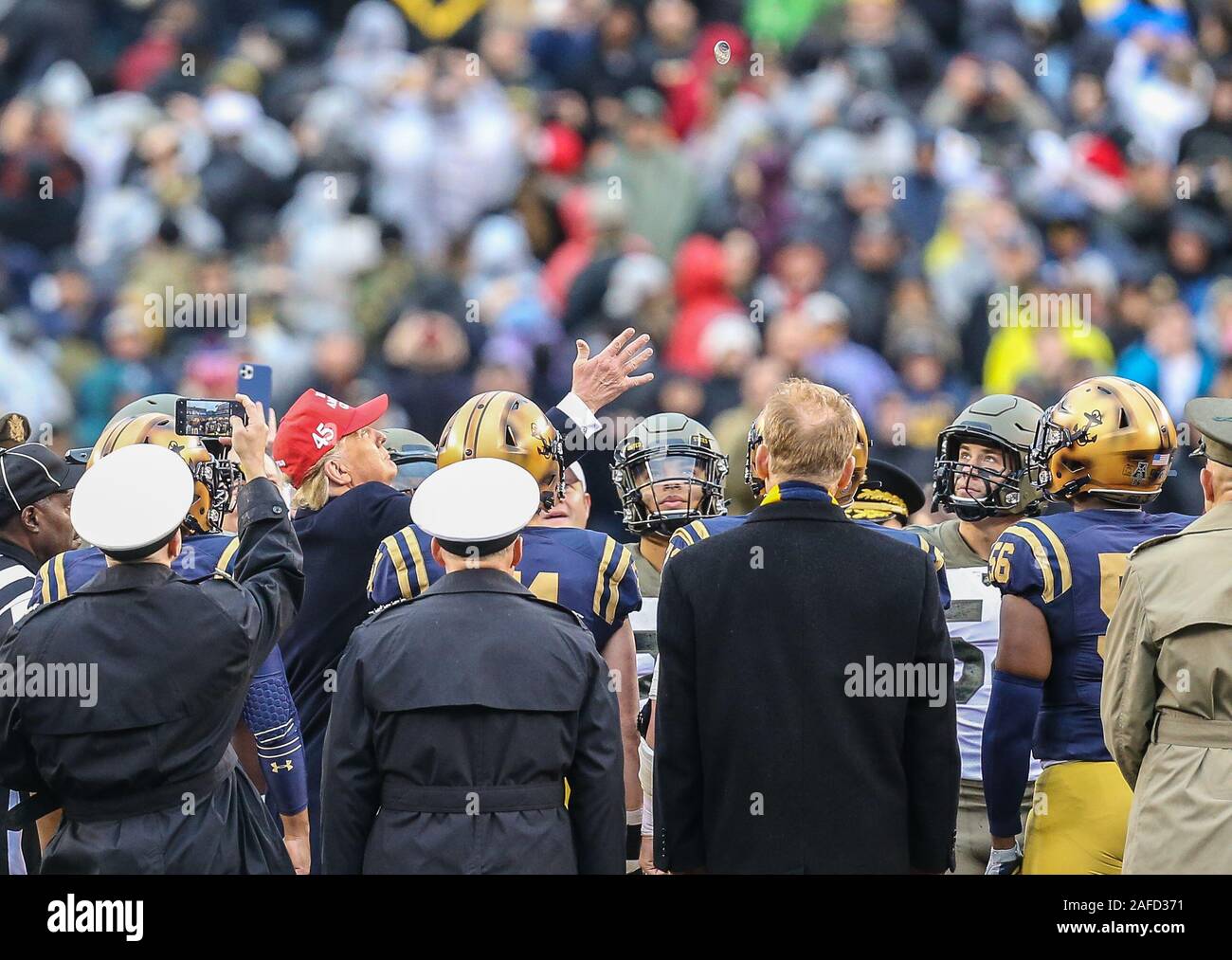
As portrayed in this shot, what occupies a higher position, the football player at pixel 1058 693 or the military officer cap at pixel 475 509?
the military officer cap at pixel 475 509

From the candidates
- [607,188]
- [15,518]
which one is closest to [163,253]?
[607,188]

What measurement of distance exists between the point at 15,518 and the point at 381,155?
7004 mm

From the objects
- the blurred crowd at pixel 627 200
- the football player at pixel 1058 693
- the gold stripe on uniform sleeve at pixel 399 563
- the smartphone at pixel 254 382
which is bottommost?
the football player at pixel 1058 693

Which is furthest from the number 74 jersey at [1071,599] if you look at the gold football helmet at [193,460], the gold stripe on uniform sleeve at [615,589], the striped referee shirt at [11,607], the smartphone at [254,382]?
the striped referee shirt at [11,607]

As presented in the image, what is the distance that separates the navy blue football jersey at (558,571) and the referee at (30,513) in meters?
1.18

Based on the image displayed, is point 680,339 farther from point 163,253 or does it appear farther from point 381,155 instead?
point 163,253

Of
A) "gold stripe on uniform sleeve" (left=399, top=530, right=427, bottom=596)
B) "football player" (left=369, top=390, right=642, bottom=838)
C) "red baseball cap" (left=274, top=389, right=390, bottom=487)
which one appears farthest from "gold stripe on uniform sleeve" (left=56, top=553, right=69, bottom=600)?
"red baseball cap" (left=274, top=389, right=390, bottom=487)

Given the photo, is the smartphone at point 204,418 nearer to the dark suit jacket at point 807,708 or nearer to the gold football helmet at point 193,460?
the gold football helmet at point 193,460

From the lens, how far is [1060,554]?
4816mm

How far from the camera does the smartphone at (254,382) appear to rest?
474 centimetres

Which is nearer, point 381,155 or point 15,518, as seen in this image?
point 15,518

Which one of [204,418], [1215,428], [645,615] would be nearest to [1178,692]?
[1215,428]

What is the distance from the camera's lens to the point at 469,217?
11898 millimetres

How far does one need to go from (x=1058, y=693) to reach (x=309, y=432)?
2.57 meters
